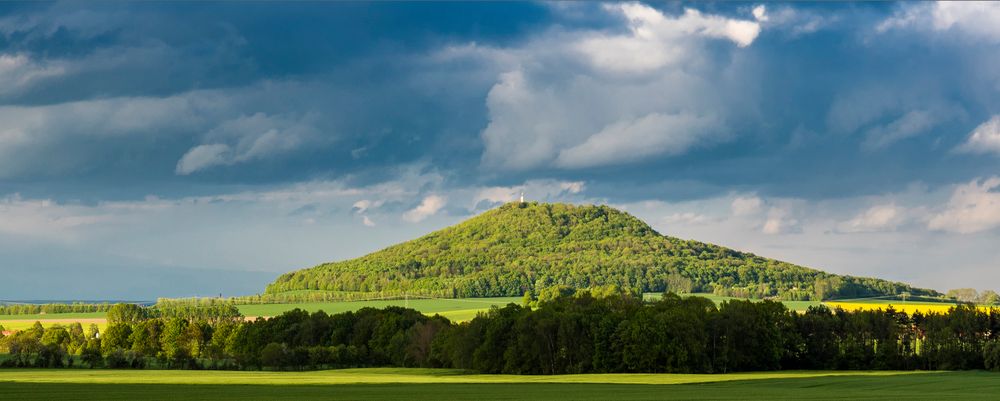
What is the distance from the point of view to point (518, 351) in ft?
384

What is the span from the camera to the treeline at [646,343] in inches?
4532

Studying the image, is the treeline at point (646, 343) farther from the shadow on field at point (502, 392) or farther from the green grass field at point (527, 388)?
the shadow on field at point (502, 392)

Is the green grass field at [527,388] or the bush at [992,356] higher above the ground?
the bush at [992,356]

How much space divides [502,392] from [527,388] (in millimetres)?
6651

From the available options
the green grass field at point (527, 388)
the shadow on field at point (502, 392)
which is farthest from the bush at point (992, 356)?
the shadow on field at point (502, 392)

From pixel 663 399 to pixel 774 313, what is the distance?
6639 centimetres

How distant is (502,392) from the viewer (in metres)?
71.4

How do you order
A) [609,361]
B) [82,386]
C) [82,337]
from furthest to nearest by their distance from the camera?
[82,337], [609,361], [82,386]

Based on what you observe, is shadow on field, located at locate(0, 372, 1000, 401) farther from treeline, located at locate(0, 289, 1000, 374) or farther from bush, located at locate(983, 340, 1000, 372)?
treeline, located at locate(0, 289, 1000, 374)

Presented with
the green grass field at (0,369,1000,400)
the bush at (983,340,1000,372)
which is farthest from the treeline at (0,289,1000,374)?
the green grass field at (0,369,1000,400)

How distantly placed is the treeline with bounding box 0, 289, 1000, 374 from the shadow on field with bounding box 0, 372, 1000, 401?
1039 inches

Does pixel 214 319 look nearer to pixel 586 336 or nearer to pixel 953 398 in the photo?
pixel 586 336

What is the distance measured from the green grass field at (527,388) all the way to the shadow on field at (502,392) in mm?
65

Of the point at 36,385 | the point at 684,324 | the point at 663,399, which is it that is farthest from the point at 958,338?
the point at 36,385
